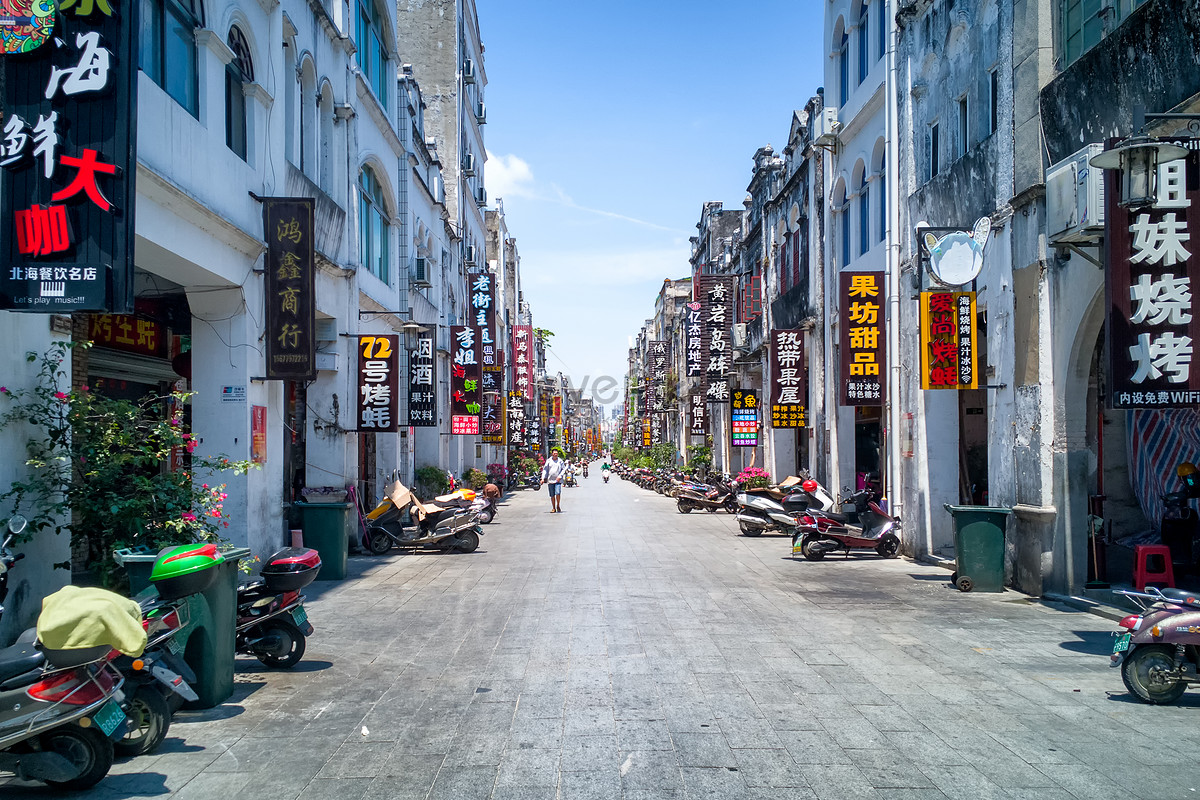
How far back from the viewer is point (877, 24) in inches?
727

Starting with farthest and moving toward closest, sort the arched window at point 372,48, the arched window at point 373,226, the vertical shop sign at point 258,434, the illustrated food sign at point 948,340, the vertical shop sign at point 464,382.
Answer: the vertical shop sign at point 464,382 < the arched window at point 373,226 < the arched window at point 372,48 < the illustrated food sign at point 948,340 < the vertical shop sign at point 258,434

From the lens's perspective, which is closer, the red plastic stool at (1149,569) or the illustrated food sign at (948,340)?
the red plastic stool at (1149,569)

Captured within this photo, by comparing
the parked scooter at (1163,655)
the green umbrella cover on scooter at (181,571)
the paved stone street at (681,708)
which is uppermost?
the green umbrella cover on scooter at (181,571)

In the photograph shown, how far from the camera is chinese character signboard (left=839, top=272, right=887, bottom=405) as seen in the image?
1669 centimetres

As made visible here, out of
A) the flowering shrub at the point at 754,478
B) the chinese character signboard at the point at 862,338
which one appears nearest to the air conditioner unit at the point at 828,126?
the chinese character signboard at the point at 862,338

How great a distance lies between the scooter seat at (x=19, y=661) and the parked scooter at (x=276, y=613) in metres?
2.45

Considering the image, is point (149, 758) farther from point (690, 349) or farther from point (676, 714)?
point (690, 349)

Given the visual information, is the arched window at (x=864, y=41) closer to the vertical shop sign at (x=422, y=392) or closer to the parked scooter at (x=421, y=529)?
the vertical shop sign at (x=422, y=392)

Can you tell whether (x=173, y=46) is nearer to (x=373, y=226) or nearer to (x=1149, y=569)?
(x=373, y=226)

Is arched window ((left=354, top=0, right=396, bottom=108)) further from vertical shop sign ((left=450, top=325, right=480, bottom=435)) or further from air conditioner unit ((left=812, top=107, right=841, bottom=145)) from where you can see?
air conditioner unit ((left=812, top=107, right=841, bottom=145))

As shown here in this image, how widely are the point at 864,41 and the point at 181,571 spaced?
18259 millimetres

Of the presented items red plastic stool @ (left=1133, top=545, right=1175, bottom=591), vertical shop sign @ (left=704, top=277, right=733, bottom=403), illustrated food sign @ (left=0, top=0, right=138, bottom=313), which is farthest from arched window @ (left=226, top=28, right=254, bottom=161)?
vertical shop sign @ (left=704, top=277, right=733, bottom=403)

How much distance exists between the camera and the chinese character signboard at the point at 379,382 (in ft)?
55.7

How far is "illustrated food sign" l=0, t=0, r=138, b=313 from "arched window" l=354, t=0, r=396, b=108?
1327cm
